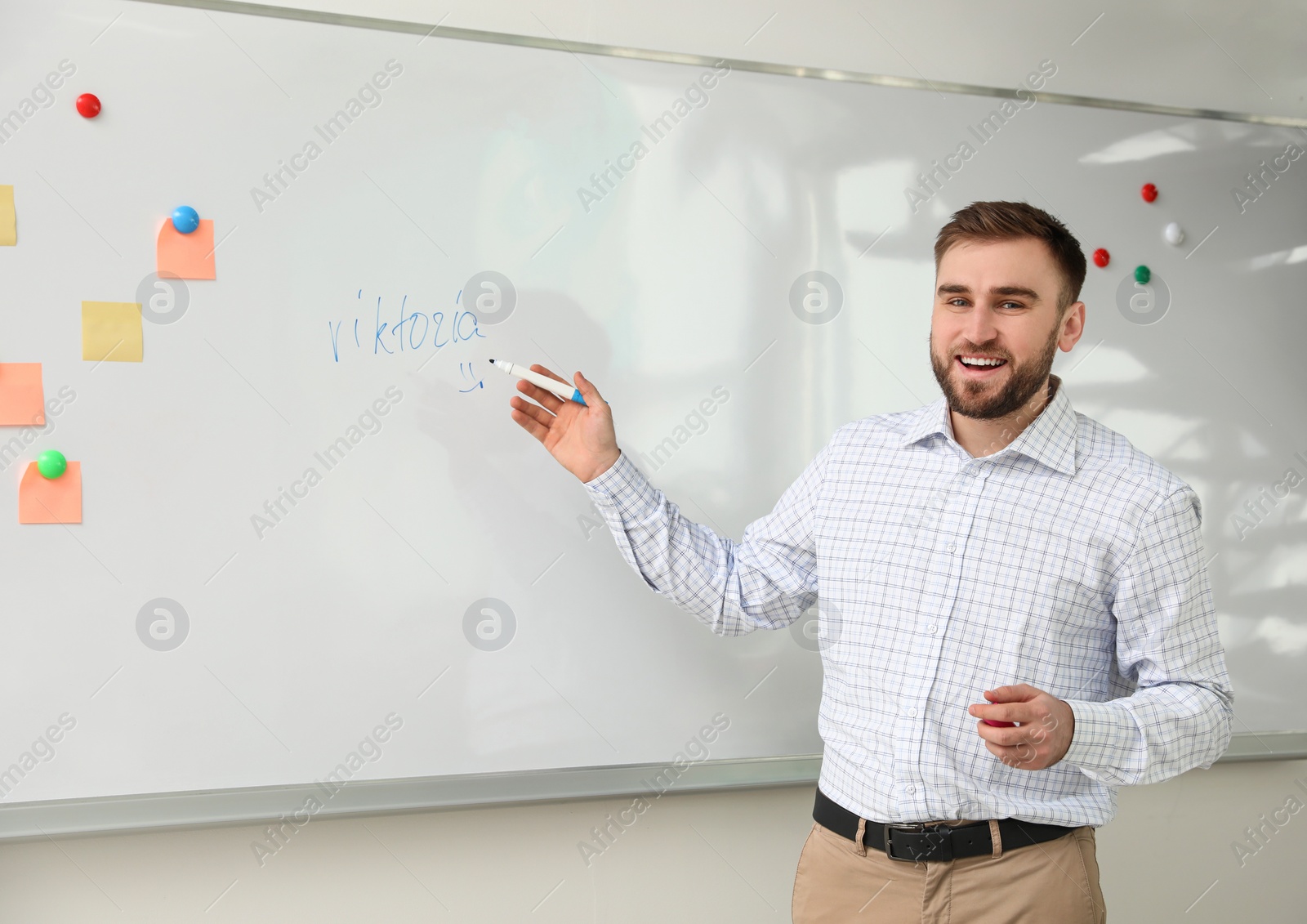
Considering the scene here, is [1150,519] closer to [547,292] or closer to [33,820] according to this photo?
[547,292]

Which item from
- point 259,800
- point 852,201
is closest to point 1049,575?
point 852,201

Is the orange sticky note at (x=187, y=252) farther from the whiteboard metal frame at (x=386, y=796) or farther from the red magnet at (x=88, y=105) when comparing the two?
the whiteboard metal frame at (x=386, y=796)

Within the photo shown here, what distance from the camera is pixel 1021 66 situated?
173 centimetres

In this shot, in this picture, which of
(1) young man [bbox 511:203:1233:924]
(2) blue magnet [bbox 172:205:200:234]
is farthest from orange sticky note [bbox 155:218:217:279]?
(1) young man [bbox 511:203:1233:924]

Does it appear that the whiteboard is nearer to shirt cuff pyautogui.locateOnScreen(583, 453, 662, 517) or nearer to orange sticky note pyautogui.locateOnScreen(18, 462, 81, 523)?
orange sticky note pyautogui.locateOnScreen(18, 462, 81, 523)

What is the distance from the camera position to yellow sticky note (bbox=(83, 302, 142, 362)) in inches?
51.9

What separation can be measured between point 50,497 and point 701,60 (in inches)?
45.9

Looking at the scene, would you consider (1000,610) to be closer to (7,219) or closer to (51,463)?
(51,463)

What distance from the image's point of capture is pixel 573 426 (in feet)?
4.31

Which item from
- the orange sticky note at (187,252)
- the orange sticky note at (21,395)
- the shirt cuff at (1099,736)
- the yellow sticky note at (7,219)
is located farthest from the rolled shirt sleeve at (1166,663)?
the yellow sticky note at (7,219)

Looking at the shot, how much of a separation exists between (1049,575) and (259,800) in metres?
1.12

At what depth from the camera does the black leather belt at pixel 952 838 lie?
117 centimetres

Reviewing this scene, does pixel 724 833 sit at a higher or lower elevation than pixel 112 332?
lower

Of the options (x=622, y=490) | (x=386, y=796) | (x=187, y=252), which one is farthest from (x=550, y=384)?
(x=386, y=796)
